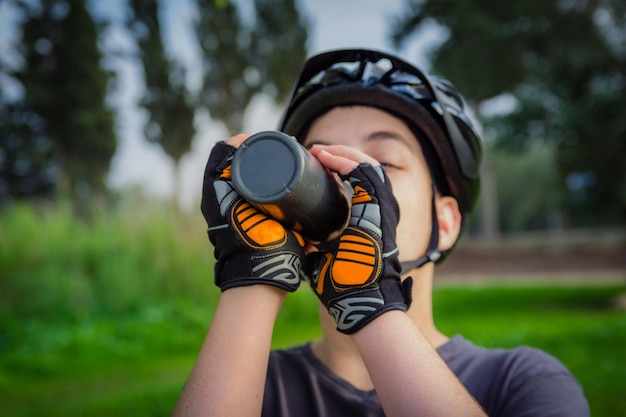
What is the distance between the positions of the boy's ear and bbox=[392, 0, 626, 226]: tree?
9239 mm

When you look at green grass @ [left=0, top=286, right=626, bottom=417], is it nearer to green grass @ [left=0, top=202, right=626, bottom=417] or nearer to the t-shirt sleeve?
green grass @ [left=0, top=202, right=626, bottom=417]

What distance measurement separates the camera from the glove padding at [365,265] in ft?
4.56

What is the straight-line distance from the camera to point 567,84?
35.2 feet

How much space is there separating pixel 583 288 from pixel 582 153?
3.69 m

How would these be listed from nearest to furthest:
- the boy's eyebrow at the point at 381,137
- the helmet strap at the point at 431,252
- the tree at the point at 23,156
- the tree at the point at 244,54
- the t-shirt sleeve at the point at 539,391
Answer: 1. the t-shirt sleeve at the point at 539,391
2. the helmet strap at the point at 431,252
3. the boy's eyebrow at the point at 381,137
4. the tree at the point at 23,156
5. the tree at the point at 244,54

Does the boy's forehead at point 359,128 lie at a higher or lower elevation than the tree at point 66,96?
lower

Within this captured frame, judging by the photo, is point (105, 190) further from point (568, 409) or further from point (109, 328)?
point (568, 409)

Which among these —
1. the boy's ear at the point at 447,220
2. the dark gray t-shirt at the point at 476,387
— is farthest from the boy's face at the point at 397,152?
the dark gray t-shirt at the point at 476,387

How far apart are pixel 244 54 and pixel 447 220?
83.6 feet

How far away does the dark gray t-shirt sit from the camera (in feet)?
5.23

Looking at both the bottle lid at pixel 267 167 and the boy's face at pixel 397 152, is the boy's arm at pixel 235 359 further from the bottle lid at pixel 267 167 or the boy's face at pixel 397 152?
the boy's face at pixel 397 152

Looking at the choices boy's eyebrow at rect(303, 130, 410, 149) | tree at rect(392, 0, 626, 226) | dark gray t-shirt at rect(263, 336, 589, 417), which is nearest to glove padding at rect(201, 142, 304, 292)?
dark gray t-shirt at rect(263, 336, 589, 417)

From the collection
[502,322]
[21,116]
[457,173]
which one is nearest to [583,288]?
[502,322]

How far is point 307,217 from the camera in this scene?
1.44 meters
